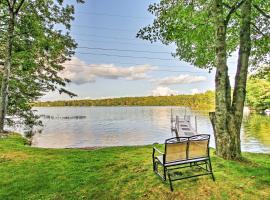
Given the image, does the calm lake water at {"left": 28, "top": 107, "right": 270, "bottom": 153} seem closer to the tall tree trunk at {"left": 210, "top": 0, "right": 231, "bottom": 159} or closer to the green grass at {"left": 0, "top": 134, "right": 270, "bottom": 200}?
the tall tree trunk at {"left": 210, "top": 0, "right": 231, "bottom": 159}

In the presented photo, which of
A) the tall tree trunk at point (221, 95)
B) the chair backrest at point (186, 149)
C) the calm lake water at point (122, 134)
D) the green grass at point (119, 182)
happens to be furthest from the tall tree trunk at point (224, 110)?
the calm lake water at point (122, 134)

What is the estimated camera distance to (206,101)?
13575cm

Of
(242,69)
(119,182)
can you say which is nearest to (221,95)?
(242,69)

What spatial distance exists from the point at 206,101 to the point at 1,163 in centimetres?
13464

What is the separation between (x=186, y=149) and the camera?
5203mm

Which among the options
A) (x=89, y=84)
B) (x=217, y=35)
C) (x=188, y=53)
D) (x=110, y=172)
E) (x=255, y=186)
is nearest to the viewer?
(x=255, y=186)

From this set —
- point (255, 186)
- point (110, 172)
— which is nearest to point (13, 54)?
point (110, 172)

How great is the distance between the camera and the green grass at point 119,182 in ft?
16.6

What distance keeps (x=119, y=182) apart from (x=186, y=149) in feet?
5.76

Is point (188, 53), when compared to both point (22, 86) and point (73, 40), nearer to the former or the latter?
point (73, 40)

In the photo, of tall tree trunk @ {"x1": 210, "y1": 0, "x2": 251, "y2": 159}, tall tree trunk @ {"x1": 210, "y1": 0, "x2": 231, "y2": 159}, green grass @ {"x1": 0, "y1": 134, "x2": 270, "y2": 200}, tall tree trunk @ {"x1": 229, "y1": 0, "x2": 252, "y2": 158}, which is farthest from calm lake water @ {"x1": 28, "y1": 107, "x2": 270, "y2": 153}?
green grass @ {"x1": 0, "y1": 134, "x2": 270, "y2": 200}

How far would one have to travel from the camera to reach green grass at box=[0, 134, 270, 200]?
199 inches

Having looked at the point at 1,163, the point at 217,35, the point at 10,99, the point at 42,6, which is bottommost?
the point at 1,163

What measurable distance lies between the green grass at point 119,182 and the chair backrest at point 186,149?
583 millimetres
